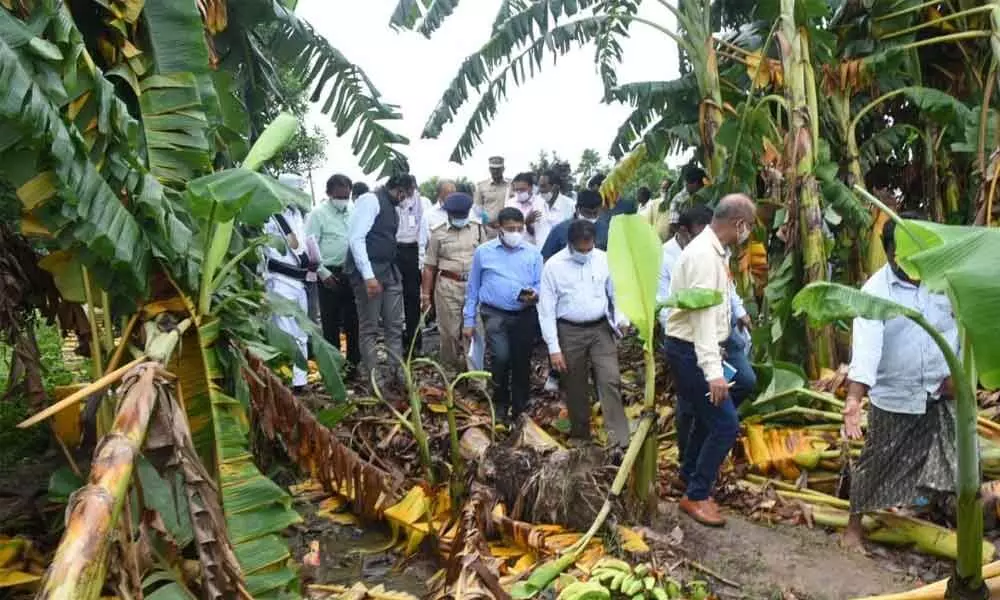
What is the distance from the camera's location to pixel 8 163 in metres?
3.03

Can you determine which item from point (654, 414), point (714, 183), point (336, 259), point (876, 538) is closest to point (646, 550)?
point (654, 414)

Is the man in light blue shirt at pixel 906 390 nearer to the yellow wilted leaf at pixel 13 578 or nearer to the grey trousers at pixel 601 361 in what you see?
the grey trousers at pixel 601 361

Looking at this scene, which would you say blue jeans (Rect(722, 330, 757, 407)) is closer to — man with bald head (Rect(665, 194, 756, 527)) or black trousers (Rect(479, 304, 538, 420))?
man with bald head (Rect(665, 194, 756, 527))

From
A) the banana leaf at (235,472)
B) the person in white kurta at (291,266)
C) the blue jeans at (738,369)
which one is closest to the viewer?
the banana leaf at (235,472)

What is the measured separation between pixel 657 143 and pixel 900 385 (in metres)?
5.30

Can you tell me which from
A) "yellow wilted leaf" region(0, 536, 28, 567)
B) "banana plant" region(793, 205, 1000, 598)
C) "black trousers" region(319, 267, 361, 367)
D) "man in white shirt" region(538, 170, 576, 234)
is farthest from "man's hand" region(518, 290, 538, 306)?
"yellow wilted leaf" region(0, 536, 28, 567)

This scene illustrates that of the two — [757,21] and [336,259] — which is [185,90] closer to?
[336,259]

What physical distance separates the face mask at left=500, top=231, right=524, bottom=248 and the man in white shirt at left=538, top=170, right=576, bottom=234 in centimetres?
304

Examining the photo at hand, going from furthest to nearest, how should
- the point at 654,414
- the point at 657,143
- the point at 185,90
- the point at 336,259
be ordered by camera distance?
the point at 657,143 < the point at 336,259 < the point at 654,414 < the point at 185,90

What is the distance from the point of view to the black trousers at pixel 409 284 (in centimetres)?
877

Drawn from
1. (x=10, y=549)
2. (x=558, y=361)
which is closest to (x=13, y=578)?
(x=10, y=549)

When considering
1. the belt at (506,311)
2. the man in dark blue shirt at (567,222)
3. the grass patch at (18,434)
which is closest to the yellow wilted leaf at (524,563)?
the belt at (506,311)

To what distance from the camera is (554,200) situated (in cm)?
1003

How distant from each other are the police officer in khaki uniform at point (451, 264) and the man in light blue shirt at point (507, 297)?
1079 mm
